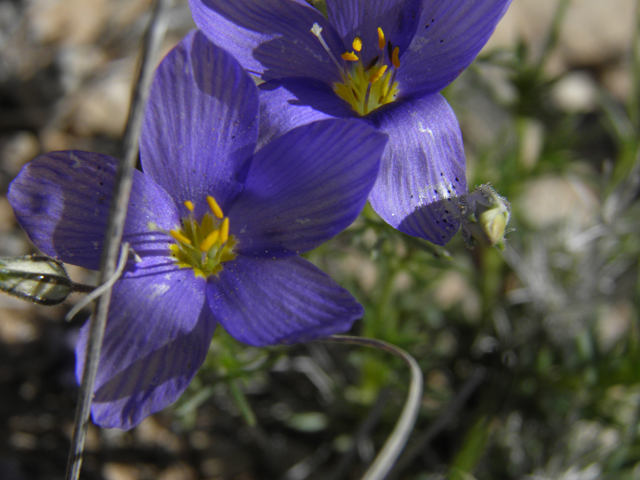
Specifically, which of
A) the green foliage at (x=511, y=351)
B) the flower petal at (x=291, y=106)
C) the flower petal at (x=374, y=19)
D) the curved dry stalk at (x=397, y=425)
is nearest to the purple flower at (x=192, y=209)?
the flower petal at (x=291, y=106)

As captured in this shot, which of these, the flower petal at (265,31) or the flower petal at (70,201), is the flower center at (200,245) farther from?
the flower petal at (265,31)

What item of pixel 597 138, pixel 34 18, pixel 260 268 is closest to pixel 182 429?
pixel 260 268

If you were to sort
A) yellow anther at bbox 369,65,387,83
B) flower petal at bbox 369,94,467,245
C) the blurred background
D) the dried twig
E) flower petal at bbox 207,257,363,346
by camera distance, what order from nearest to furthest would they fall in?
the dried twig
flower petal at bbox 207,257,363,346
flower petal at bbox 369,94,467,245
yellow anther at bbox 369,65,387,83
the blurred background

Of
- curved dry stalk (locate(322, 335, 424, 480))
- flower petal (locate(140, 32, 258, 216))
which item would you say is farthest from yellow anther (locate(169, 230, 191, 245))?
curved dry stalk (locate(322, 335, 424, 480))

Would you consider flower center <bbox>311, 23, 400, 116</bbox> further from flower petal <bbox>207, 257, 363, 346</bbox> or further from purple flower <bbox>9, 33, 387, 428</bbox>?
flower petal <bbox>207, 257, 363, 346</bbox>

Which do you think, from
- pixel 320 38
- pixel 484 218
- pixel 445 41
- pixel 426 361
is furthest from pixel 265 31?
pixel 426 361

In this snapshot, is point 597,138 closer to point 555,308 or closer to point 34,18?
point 555,308
